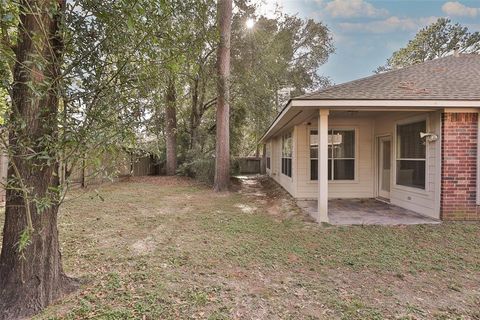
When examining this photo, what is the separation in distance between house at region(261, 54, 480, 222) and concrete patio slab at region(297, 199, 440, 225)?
0.27 meters

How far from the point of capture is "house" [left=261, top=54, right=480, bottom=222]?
5.65 metres

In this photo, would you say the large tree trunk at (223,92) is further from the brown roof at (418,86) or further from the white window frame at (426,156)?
the white window frame at (426,156)

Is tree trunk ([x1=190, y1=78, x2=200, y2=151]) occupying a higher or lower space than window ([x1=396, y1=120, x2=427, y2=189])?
higher

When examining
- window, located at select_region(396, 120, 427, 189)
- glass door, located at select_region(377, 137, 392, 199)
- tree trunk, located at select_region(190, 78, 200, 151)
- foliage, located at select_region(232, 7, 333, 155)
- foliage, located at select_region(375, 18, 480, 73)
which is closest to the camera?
window, located at select_region(396, 120, 427, 189)

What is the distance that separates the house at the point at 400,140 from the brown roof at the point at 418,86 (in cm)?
2

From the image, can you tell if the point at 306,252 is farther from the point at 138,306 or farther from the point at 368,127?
the point at 368,127

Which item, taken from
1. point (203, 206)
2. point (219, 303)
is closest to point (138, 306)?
point (219, 303)

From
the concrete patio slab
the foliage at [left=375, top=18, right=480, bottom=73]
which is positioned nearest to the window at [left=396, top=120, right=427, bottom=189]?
the concrete patio slab

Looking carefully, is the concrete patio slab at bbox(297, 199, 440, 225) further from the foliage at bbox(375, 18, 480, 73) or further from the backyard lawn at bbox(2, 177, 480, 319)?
the foliage at bbox(375, 18, 480, 73)

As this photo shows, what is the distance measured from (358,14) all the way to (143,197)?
14.3m

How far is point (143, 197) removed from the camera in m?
8.89

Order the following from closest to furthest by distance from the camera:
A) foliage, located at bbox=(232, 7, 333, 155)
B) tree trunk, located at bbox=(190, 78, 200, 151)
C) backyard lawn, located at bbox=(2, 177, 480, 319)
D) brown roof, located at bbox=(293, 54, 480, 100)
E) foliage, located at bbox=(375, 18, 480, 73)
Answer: backyard lawn, located at bbox=(2, 177, 480, 319) → brown roof, located at bbox=(293, 54, 480, 100) → foliage, located at bbox=(232, 7, 333, 155) → tree trunk, located at bbox=(190, 78, 200, 151) → foliage, located at bbox=(375, 18, 480, 73)

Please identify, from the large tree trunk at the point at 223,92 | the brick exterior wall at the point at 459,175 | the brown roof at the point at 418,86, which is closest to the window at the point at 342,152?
the brown roof at the point at 418,86

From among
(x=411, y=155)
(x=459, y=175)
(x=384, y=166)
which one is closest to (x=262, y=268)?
(x=459, y=175)
